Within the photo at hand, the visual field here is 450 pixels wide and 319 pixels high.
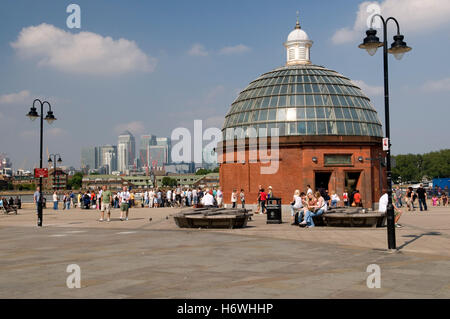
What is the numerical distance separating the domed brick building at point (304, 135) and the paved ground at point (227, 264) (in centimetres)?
1674

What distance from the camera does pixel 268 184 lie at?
36500 millimetres

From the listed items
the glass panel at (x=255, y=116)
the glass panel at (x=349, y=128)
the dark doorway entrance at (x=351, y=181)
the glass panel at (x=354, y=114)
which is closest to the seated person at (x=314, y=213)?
the dark doorway entrance at (x=351, y=181)

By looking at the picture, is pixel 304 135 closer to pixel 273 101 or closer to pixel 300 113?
pixel 300 113

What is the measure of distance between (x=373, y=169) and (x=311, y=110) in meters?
7.10

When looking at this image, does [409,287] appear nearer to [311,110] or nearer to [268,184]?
[268,184]

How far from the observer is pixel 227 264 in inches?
450

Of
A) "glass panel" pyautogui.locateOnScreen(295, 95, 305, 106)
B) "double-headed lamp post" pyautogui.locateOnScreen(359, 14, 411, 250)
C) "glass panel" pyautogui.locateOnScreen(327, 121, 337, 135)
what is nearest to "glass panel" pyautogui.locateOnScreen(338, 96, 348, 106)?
"glass panel" pyautogui.locateOnScreen(327, 121, 337, 135)

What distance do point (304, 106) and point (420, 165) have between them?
11963 cm

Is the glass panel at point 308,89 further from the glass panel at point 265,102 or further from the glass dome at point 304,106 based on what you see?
the glass panel at point 265,102

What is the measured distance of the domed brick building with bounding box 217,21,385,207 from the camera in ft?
118

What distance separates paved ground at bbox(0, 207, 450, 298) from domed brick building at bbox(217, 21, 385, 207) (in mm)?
16738

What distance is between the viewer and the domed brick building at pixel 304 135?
35.8 meters

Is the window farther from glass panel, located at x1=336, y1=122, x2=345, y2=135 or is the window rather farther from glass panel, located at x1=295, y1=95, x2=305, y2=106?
glass panel, located at x1=295, y1=95, x2=305, y2=106
